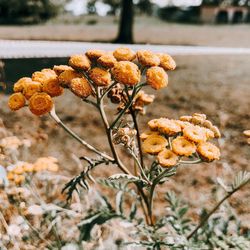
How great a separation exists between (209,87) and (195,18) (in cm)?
3130

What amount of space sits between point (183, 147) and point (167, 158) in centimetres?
7

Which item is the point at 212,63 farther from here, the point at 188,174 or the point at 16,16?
the point at 16,16

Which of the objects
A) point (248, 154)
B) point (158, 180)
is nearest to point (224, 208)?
point (158, 180)

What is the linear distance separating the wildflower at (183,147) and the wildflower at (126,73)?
0.26 meters

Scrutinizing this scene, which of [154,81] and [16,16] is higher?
[154,81]

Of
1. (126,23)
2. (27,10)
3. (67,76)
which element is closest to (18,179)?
(67,76)

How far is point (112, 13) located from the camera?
39.8 meters

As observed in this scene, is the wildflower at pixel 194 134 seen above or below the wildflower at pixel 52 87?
below

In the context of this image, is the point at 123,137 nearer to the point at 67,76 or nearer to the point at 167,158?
the point at 167,158

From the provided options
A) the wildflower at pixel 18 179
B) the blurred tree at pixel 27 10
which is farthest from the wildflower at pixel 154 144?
the blurred tree at pixel 27 10

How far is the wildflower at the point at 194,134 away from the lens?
1.55 m

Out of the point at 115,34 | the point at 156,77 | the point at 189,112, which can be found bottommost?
the point at 115,34

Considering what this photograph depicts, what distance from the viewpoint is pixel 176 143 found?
61.2 inches

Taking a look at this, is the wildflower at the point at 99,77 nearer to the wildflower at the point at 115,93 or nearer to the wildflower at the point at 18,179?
the wildflower at the point at 115,93
